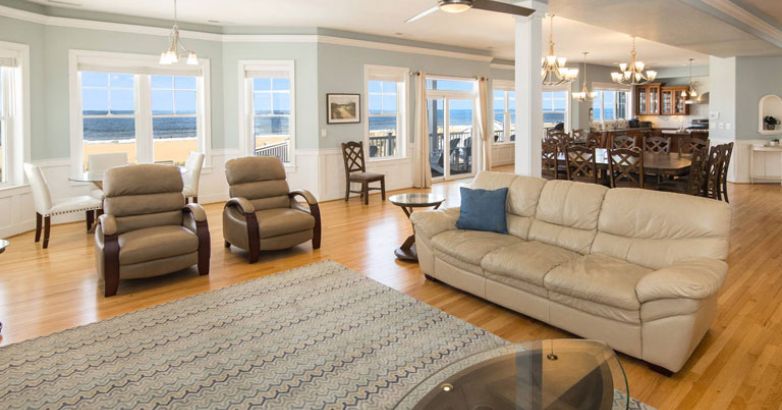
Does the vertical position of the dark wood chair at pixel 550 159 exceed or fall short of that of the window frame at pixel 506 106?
it falls short

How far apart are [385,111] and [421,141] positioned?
94 centimetres

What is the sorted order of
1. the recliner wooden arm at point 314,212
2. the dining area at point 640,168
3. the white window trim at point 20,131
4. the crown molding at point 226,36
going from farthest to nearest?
1. the crown molding at point 226,36
2. the white window trim at point 20,131
3. the dining area at point 640,168
4. the recliner wooden arm at point 314,212

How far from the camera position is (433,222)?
4227 millimetres

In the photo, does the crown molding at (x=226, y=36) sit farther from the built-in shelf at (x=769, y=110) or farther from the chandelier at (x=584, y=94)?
the built-in shelf at (x=769, y=110)

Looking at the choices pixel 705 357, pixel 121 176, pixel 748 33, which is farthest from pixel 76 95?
pixel 748 33

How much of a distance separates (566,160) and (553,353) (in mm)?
4799

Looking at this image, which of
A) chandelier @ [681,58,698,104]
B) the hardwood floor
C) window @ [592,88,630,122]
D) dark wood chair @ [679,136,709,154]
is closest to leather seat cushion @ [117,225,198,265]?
the hardwood floor

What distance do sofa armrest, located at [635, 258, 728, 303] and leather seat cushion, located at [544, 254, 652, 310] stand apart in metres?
0.08

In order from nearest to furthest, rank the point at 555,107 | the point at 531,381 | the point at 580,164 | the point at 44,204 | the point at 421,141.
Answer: the point at 531,381
the point at 44,204
the point at 580,164
the point at 421,141
the point at 555,107

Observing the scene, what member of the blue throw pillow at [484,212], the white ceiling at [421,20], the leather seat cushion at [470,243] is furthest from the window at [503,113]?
the leather seat cushion at [470,243]

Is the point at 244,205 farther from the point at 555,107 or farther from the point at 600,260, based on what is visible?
the point at 555,107

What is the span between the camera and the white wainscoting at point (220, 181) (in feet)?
19.7

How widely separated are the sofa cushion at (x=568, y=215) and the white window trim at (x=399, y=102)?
5.32 metres

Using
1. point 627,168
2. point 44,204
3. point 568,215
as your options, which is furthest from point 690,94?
point 44,204
